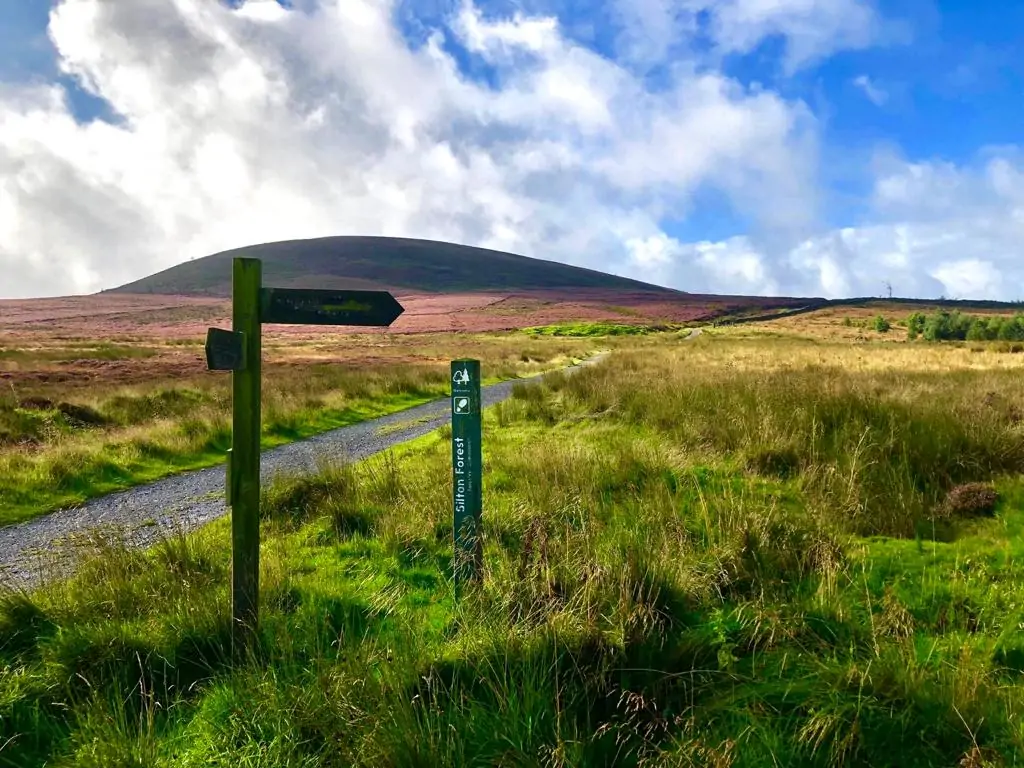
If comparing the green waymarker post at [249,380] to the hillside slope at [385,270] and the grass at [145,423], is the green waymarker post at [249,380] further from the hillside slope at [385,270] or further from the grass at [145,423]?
the hillside slope at [385,270]

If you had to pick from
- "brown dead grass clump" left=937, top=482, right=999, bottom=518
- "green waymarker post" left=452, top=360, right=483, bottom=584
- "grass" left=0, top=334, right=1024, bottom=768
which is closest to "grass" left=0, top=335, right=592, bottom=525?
"grass" left=0, top=334, right=1024, bottom=768

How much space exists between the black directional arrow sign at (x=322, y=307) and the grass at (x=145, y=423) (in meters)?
6.24

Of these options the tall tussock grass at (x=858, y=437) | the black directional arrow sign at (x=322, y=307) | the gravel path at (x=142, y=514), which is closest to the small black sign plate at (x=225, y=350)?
the black directional arrow sign at (x=322, y=307)

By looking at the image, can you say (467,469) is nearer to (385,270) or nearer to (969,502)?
(969,502)

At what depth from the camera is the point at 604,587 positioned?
3758mm

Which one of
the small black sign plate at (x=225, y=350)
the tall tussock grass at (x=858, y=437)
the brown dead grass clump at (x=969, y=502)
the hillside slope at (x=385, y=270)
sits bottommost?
the brown dead grass clump at (x=969, y=502)

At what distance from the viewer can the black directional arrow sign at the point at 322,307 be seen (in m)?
3.94

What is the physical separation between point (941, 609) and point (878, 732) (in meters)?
1.48

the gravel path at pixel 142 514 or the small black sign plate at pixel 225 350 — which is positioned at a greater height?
the small black sign plate at pixel 225 350

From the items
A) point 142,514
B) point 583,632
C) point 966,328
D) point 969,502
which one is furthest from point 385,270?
point 583,632

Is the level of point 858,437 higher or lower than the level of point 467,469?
lower

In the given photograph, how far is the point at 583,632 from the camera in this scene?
3.40 metres

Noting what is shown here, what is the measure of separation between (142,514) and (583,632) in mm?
6686

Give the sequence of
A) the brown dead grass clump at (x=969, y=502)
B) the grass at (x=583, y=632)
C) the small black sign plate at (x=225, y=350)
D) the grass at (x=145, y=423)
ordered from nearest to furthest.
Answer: the grass at (x=583, y=632), the small black sign plate at (x=225, y=350), the brown dead grass clump at (x=969, y=502), the grass at (x=145, y=423)
